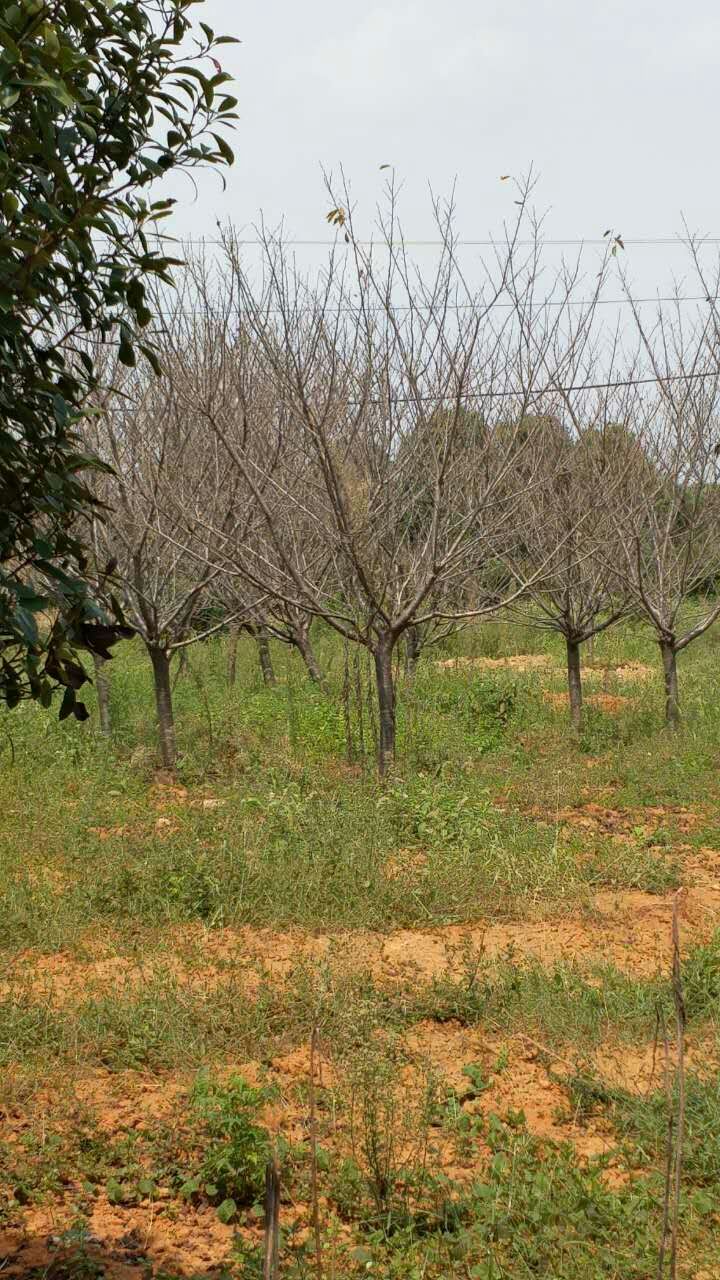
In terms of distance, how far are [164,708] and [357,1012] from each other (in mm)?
5481

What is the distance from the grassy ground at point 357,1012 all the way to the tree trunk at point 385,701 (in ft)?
0.54

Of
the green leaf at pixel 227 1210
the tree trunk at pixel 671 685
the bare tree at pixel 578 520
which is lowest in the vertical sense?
the green leaf at pixel 227 1210

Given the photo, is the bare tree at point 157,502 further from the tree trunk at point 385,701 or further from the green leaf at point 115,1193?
the green leaf at point 115,1193

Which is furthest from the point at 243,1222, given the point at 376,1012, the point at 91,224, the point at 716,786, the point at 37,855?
the point at 716,786

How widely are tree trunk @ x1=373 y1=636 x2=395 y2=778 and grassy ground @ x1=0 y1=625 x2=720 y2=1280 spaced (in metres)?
0.16

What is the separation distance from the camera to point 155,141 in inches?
83.7

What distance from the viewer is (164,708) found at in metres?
9.16

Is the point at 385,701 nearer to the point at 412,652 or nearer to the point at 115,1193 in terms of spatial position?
the point at 412,652

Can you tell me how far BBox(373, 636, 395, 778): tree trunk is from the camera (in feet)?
25.5

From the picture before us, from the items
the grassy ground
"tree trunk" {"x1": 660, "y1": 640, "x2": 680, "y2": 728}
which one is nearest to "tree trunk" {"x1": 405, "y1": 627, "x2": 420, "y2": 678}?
"tree trunk" {"x1": 660, "y1": 640, "x2": 680, "y2": 728}

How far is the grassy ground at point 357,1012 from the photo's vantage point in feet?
9.70

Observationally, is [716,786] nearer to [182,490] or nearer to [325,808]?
[325,808]

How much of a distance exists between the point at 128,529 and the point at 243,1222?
659 cm

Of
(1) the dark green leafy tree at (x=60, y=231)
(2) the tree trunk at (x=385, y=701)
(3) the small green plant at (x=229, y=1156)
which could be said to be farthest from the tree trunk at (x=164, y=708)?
(1) the dark green leafy tree at (x=60, y=231)
